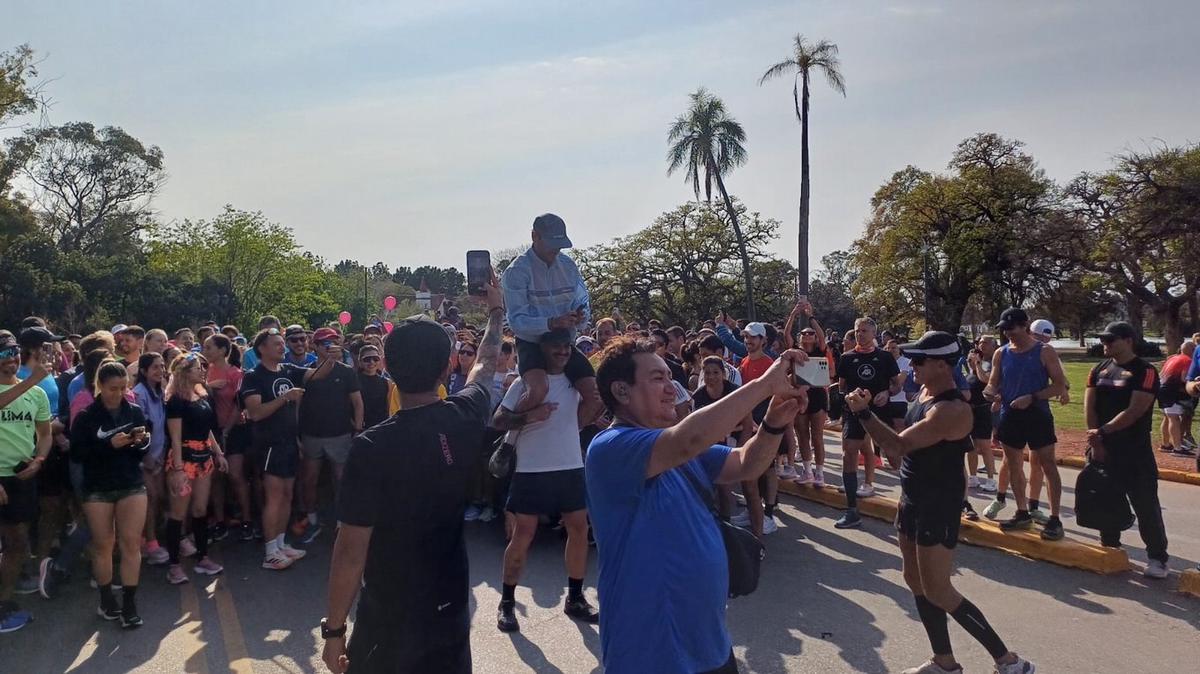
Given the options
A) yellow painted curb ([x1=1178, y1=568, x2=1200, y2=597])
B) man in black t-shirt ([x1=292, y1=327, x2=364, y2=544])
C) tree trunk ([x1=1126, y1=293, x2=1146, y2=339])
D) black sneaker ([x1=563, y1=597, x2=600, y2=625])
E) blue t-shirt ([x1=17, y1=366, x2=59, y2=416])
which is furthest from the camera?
tree trunk ([x1=1126, y1=293, x2=1146, y2=339])

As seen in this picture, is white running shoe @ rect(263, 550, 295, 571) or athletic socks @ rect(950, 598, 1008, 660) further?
white running shoe @ rect(263, 550, 295, 571)

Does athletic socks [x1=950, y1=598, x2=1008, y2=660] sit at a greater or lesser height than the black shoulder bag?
lesser

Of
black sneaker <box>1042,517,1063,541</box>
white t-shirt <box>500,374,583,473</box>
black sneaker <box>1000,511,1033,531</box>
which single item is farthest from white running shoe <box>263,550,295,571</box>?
black sneaker <box>1042,517,1063,541</box>

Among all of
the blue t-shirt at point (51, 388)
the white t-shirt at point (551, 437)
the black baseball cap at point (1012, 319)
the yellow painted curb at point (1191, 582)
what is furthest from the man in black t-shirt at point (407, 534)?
the black baseball cap at point (1012, 319)

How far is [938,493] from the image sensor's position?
170 inches

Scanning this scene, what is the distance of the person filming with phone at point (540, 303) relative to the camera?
494 cm

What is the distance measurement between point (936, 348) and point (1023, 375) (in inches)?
136

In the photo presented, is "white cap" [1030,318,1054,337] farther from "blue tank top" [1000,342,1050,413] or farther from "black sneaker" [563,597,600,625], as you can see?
"black sneaker" [563,597,600,625]

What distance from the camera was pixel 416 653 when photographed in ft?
8.60

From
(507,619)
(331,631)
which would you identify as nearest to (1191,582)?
(507,619)

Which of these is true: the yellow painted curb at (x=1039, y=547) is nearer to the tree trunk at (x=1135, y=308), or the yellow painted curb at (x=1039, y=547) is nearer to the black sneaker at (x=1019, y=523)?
the black sneaker at (x=1019, y=523)

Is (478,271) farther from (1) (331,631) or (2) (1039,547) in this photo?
(2) (1039,547)

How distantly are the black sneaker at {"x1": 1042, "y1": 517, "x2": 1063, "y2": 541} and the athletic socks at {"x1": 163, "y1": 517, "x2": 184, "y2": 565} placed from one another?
24.0ft

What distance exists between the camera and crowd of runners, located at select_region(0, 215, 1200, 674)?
2.42 meters
